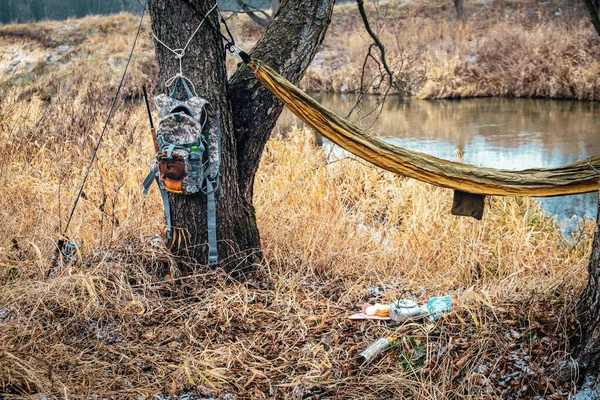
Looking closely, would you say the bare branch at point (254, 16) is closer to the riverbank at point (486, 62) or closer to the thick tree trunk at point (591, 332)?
the riverbank at point (486, 62)

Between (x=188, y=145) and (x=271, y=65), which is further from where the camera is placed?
(x=271, y=65)

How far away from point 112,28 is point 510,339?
1931 cm

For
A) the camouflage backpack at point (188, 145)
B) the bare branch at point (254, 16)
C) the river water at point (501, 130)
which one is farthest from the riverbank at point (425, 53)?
the camouflage backpack at point (188, 145)

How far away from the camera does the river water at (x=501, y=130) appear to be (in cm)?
679

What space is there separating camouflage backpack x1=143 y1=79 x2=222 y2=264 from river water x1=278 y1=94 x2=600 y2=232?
11.4ft

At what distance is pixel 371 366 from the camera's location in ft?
7.07

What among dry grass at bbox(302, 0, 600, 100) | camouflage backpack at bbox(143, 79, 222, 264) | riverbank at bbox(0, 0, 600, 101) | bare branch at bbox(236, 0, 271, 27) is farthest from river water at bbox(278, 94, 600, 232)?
camouflage backpack at bbox(143, 79, 222, 264)

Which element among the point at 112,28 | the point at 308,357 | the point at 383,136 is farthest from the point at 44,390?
the point at 112,28

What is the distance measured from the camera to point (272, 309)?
2.64m

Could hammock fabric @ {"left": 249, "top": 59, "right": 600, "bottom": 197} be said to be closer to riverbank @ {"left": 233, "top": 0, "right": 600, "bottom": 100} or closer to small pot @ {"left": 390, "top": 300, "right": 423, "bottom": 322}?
small pot @ {"left": 390, "top": 300, "right": 423, "bottom": 322}

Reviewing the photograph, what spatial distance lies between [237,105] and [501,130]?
6.59 meters

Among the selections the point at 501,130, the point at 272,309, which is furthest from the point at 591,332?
the point at 501,130

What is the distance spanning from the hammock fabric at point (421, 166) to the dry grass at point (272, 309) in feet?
1.28

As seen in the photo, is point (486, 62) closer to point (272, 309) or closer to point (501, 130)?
point (501, 130)
